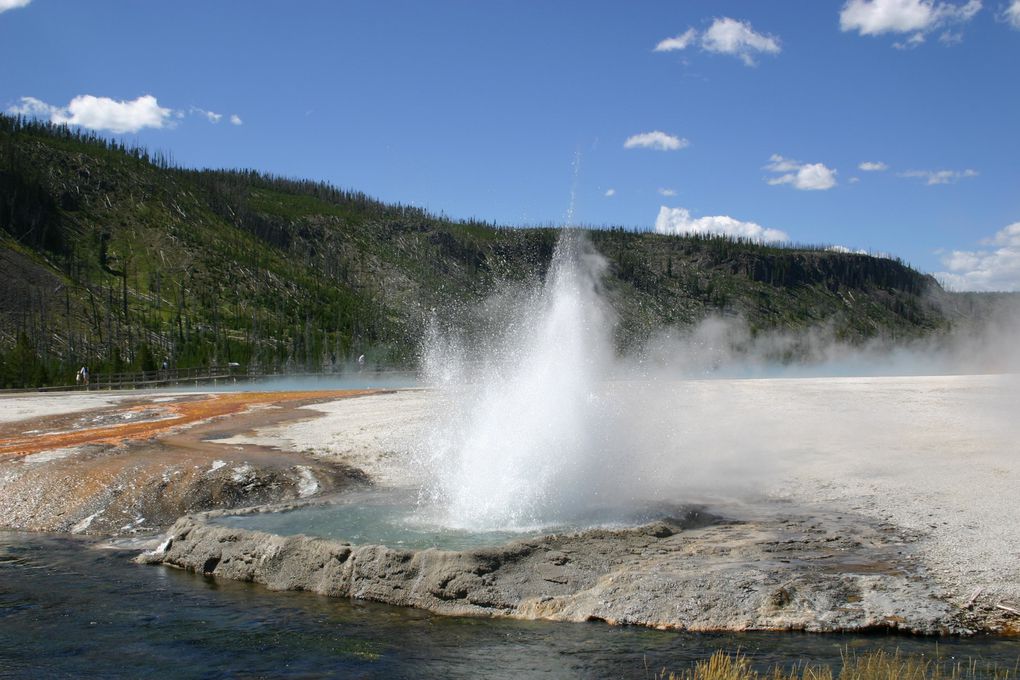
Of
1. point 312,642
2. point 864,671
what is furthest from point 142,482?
point 864,671

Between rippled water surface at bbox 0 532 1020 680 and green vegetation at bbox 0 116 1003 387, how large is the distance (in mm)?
45727

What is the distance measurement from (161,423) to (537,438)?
15.2 m

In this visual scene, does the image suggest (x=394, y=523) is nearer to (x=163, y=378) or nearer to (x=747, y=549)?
(x=747, y=549)

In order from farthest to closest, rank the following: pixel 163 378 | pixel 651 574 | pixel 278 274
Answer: pixel 278 274
pixel 163 378
pixel 651 574

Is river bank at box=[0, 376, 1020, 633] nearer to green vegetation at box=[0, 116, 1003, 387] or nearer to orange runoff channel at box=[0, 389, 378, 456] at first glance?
orange runoff channel at box=[0, 389, 378, 456]

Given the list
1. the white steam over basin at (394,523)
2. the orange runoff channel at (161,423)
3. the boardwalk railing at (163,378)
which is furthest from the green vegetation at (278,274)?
the white steam over basin at (394,523)

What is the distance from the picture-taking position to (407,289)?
5408 inches

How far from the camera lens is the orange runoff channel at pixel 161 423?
19.6m

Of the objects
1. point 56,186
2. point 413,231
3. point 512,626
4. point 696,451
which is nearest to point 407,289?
point 413,231

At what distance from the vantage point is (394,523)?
41.3 ft

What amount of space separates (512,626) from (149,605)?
4.51 metres

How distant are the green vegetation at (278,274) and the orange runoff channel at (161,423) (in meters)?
21.5

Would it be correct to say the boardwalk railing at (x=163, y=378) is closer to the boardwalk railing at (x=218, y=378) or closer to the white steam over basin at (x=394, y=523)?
the boardwalk railing at (x=218, y=378)

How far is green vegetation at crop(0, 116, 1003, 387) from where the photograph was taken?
83.1m
